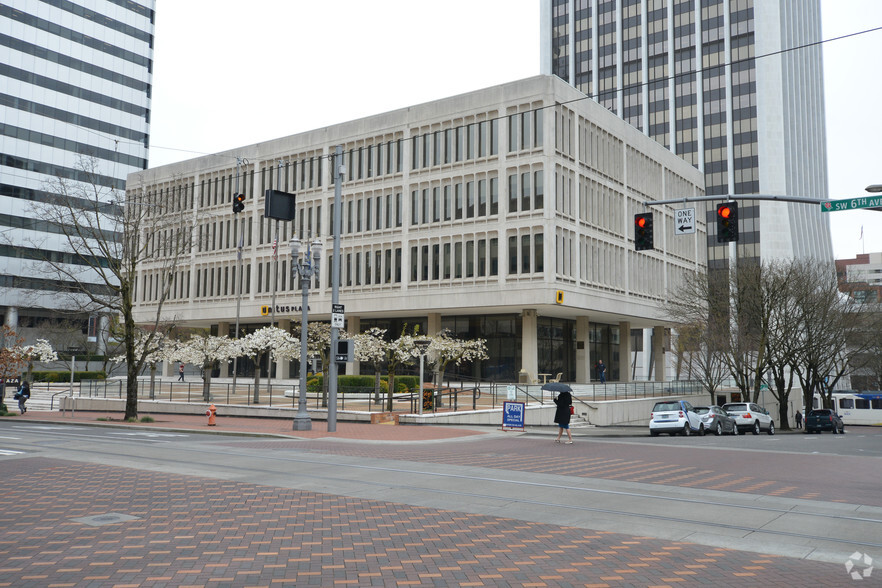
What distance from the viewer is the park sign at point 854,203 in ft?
48.5

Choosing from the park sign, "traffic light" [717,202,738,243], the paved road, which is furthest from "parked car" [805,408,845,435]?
the park sign

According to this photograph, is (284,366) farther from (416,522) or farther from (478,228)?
(416,522)

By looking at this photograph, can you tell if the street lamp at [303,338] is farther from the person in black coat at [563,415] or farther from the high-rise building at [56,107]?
the high-rise building at [56,107]

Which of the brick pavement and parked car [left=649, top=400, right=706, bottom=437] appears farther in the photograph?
parked car [left=649, top=400, right=706, bottom=437]

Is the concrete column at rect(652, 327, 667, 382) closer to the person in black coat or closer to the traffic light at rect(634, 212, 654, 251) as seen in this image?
the person in black coat

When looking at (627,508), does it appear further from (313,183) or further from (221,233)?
(221,233)

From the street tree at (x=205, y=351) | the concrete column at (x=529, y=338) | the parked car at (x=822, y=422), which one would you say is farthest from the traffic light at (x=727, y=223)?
the concrete column at (x=529, y=338)

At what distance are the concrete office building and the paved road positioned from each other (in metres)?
31.0

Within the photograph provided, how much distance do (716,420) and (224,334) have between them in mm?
47399

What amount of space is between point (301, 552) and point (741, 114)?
9927 cm

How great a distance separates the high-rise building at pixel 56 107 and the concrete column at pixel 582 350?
4894 centimetres

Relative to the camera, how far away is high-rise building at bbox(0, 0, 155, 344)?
258ft

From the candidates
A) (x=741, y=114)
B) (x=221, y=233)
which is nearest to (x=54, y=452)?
(x=221, y=233)

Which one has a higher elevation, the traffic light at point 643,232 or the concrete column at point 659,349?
the traffic light at point 643,232
